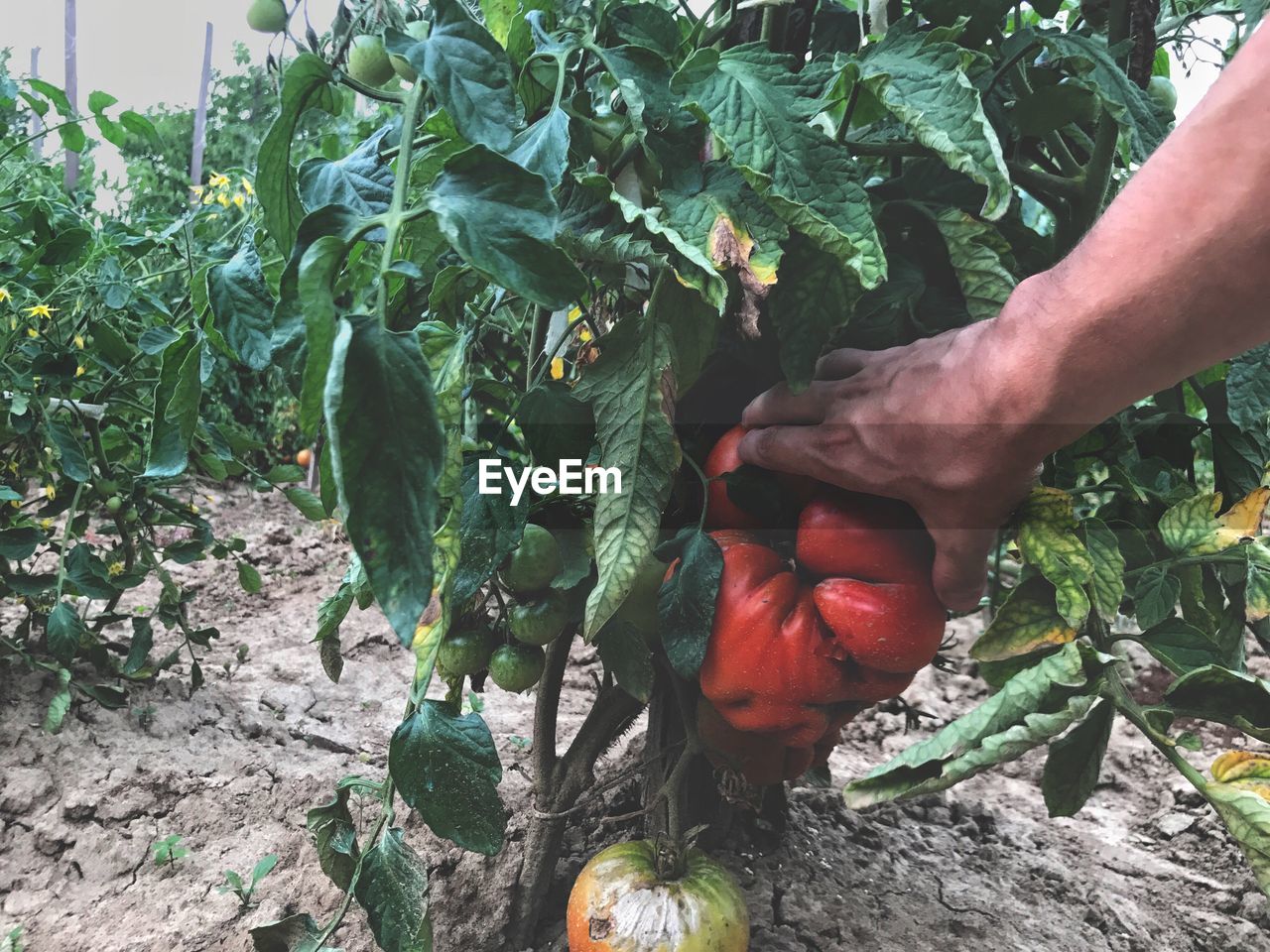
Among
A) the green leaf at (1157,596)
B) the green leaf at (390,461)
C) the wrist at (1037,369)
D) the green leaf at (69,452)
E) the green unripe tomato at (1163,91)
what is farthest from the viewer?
the green leaf at (69,452)

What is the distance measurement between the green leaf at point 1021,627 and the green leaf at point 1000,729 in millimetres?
36

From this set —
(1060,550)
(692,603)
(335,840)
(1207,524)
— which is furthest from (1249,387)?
(335,840)

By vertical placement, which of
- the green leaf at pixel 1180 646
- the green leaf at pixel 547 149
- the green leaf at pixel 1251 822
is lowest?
the green leaf at pixel 1251 822

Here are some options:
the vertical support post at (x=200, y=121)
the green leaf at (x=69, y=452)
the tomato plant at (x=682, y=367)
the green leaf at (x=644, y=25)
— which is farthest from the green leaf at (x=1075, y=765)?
the vertical support post at (x=200, y=121)

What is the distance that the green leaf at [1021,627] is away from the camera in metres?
0.65

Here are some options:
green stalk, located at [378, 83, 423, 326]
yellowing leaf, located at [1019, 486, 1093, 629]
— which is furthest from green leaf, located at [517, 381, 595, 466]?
yellowing leaf, located at [1019, 486, 1093, 629]

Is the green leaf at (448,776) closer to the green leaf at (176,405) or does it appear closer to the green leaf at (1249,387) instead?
the green leaf at (176,405)

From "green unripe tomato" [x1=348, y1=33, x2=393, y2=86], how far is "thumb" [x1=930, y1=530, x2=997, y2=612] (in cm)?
52

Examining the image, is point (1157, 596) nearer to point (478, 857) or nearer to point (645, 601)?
point (645, 601)

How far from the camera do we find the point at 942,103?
546 millimetres

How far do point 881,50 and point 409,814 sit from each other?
87cm

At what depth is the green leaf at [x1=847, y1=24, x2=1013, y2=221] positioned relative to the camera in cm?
52

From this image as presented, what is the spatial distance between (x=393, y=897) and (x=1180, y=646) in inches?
23.2

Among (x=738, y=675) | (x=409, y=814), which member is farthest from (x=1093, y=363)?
(x=409, y=814)
